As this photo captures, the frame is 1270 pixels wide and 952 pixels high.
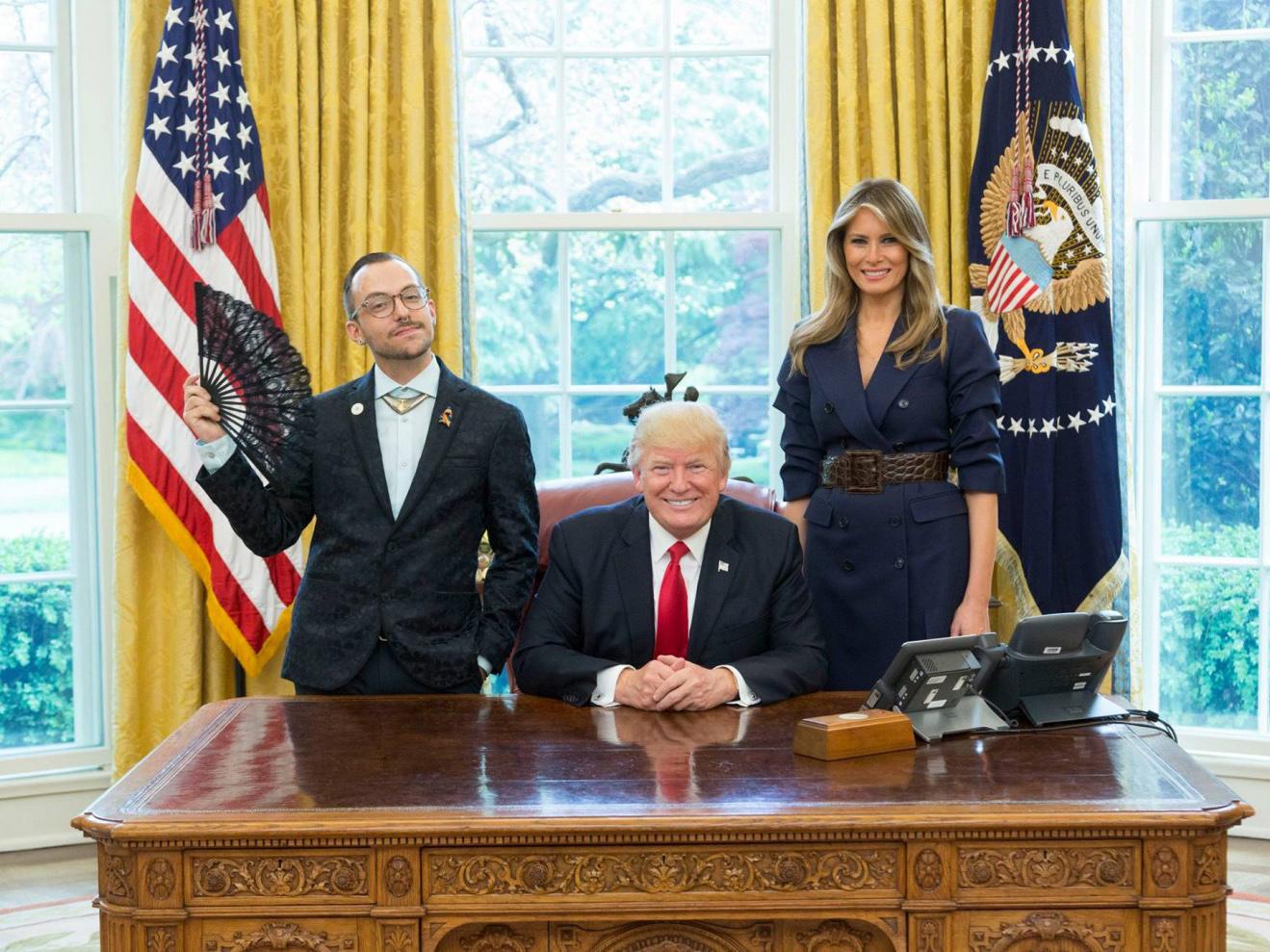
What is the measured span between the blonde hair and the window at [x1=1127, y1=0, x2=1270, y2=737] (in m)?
2.01

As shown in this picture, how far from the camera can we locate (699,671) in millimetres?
2484

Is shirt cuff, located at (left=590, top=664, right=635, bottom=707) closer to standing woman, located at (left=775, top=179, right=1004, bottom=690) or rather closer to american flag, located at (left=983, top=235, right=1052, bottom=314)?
standing woman, located at (left=775, top=179, right=1004, bottom=690)

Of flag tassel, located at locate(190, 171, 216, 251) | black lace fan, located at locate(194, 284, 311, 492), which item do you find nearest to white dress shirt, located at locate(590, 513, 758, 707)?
black lace fan, located at locate(194, 284, 311, 492)

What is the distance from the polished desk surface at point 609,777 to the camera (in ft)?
6.14

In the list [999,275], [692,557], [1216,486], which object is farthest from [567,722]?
[1216,486]

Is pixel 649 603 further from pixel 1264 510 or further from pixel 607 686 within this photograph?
pixel 1264 510

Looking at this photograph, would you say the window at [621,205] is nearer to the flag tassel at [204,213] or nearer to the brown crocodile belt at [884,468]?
the flag tassel at [204,213]

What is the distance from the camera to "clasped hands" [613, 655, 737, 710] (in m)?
2.46

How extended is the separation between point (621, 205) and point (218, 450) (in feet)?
6.28

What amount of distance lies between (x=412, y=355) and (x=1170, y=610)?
257cm

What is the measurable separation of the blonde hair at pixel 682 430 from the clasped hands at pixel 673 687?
402 mm

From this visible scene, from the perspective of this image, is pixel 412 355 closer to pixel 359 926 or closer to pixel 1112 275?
pixel 359 926

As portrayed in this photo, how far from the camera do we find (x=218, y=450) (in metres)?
2.66

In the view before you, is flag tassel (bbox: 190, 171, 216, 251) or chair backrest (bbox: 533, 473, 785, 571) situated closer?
chair backrest (bbox: 533, 473, 785, 571)
